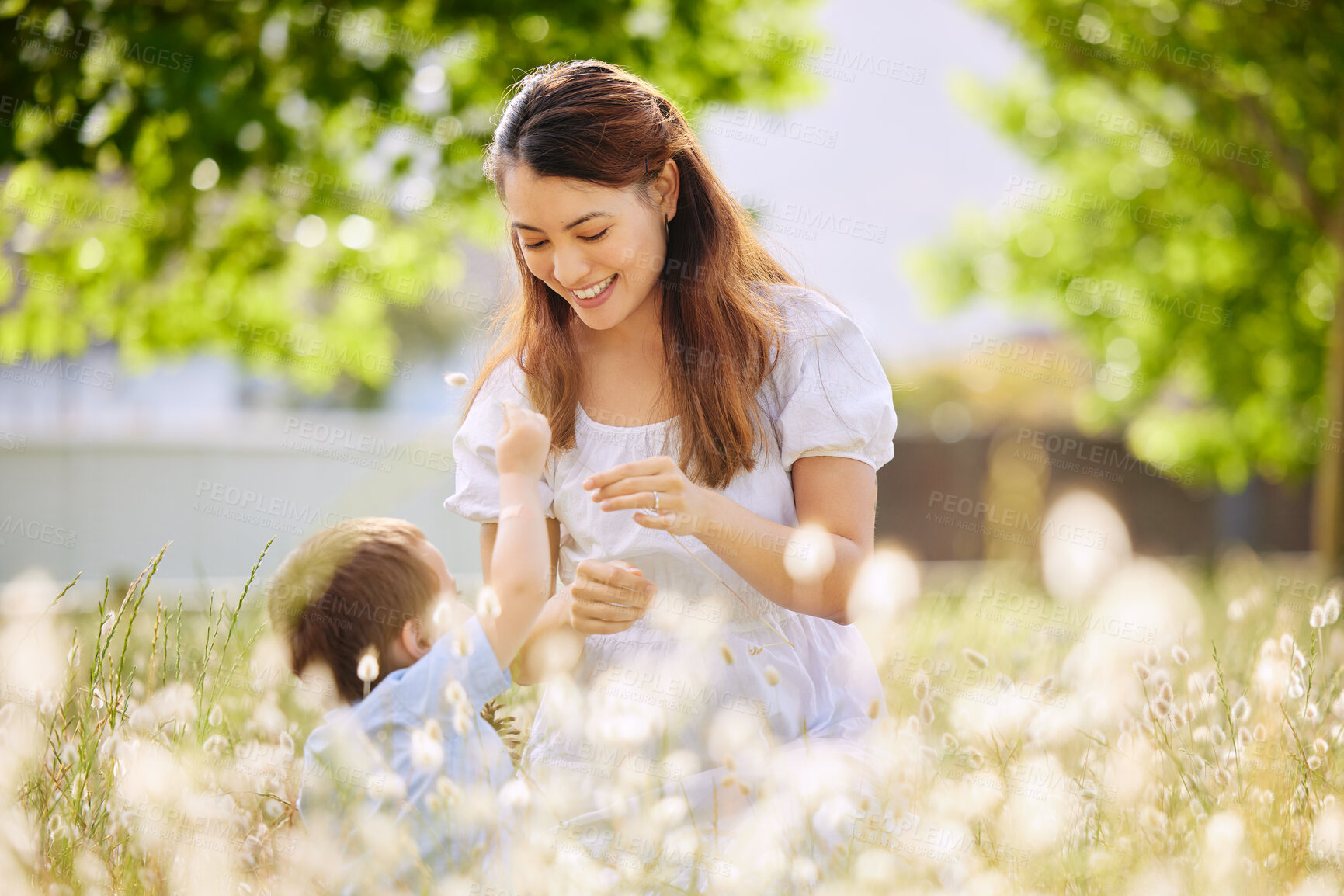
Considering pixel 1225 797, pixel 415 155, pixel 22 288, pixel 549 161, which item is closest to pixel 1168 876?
pixel 1225 797

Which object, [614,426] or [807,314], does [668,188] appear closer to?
[807,314]

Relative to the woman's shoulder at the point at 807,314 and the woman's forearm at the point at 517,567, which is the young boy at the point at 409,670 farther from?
the woman's shoulder at the point at 807,314

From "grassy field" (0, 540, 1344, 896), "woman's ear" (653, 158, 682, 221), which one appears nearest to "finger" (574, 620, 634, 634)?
"grassy field" (0, 540, 1344, 896)

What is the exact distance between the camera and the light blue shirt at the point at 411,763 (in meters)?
1.82

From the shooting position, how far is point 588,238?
2246 millimetres

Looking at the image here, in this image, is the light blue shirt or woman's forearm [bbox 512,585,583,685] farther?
woman's forearm [bbox 512,585,583,685]

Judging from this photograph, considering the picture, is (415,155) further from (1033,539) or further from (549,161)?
(1033,539)

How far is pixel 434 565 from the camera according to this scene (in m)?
2.21

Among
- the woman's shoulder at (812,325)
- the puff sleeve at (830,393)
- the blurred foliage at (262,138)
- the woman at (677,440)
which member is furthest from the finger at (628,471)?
the blurred foliage at (262,138)

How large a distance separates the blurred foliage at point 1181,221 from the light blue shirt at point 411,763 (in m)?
7.08

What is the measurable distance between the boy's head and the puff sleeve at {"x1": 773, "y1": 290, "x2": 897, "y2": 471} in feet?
2.52

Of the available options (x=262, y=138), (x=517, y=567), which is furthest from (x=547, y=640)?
(x=262, y=138)

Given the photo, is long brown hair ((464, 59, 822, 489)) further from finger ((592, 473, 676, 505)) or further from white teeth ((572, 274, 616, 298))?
finger ((592, 473, 676, 505))

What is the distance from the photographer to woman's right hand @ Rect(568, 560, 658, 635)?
6.51 feet
